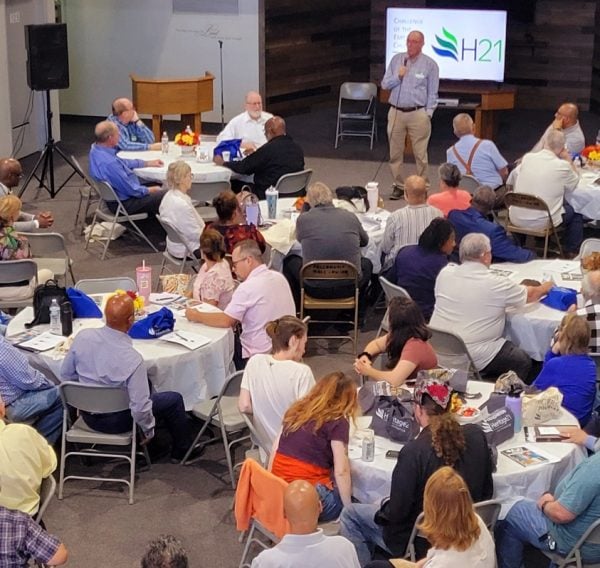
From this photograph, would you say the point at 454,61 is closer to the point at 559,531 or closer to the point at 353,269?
the point at 353,269

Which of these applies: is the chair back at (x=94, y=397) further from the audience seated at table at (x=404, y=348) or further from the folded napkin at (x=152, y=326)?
the audience seated at table at (x=404, y=348)

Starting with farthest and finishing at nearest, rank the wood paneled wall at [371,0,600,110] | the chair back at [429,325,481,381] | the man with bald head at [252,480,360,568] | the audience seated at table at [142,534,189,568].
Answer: the wood paneled wall at [371,0,600,110] < the chair back at [429,325,481,381] < the man with bald head at [252,480,360,568] < the audience seated at table at [142,534,189,568]

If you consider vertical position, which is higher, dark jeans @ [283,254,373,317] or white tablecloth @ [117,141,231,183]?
Result: white tablecloth @ [117,141,231,183]

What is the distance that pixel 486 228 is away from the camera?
8.04m

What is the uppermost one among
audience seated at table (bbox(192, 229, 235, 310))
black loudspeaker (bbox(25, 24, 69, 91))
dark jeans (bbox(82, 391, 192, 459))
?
black loudspeaker (bbox(25, 24, 69, 91))

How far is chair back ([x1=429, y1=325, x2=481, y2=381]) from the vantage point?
6652 mm

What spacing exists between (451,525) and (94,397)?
240 cm

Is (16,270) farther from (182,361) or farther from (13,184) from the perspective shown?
(182,361)

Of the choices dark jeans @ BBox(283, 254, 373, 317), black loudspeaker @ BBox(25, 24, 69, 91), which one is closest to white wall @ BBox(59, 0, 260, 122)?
black loudspeaker @ BBox(25, 24, 69, 91)

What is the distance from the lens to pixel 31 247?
8.51 m

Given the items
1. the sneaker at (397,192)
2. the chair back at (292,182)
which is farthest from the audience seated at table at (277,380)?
the sneaker at (397,192)

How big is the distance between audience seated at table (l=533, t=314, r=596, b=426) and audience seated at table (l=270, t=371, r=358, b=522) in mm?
1286

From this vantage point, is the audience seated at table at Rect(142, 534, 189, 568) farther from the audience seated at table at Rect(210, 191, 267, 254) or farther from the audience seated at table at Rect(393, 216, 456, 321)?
the audience seated at table at Rect(210, 191, 267, 254)

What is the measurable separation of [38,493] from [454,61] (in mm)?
10554
